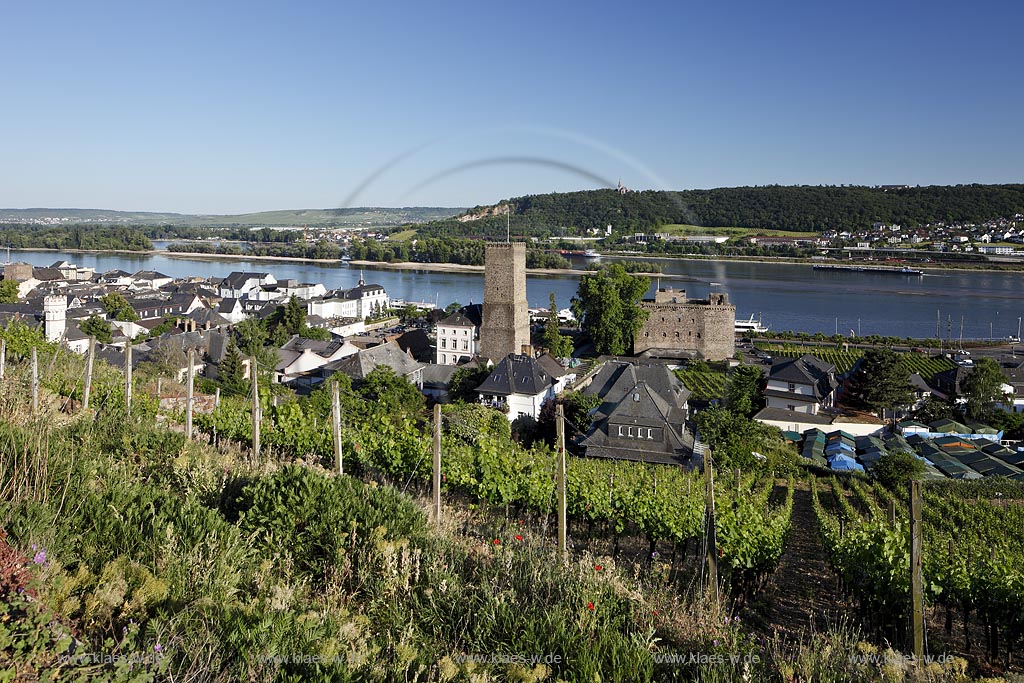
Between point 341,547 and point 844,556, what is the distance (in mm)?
3498

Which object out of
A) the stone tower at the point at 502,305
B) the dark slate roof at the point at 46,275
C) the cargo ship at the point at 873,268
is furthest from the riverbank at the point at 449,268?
the stone tower at the point at 502,305

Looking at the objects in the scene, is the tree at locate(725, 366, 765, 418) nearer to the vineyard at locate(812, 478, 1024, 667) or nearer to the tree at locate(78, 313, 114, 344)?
the vineyard at locate(812, 478, 1024, 667)

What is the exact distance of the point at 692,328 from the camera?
28641mm

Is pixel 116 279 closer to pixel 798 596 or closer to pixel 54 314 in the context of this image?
pixel 54 314

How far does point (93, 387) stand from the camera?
744 cm

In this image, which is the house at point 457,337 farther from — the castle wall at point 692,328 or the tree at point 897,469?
the tree at point 897,469

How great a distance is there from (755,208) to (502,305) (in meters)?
50.6

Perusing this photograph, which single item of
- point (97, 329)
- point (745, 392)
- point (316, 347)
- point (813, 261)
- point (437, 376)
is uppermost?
point (813, 261)

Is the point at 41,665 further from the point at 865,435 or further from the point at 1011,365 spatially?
the point at 1011,365

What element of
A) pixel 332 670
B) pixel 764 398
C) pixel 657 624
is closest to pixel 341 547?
pixel 332 670

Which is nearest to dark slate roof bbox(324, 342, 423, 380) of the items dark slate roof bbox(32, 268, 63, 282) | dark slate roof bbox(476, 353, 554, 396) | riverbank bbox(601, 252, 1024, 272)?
dark slate roof bbox(476, 353, 554, 396)

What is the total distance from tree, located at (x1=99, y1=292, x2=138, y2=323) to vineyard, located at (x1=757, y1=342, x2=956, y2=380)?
2545 centimetres

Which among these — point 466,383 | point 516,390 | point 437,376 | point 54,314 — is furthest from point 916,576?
point 54,314

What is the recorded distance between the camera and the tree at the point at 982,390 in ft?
60.4
